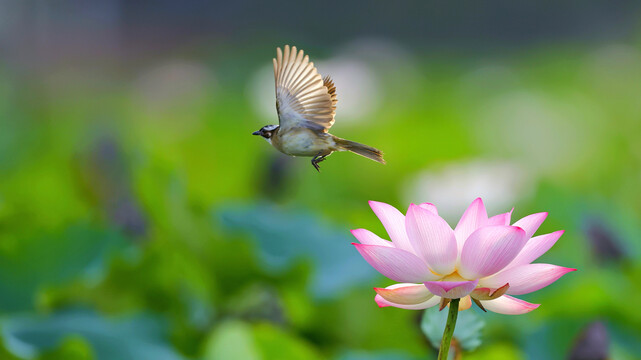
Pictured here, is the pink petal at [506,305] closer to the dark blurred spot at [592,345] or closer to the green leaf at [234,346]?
the dark blurred spot at [592,345]

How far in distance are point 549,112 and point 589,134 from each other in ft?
0.71

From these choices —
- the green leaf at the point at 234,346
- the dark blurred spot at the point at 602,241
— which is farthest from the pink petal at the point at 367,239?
the dark blurred spot at the point at 602,241

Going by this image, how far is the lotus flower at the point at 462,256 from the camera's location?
0.59 ft

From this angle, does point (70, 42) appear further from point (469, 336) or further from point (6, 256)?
point (469, 336)

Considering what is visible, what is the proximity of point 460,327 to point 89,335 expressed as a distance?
0.45 metres

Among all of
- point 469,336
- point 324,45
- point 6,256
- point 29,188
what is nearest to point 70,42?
point 324,45

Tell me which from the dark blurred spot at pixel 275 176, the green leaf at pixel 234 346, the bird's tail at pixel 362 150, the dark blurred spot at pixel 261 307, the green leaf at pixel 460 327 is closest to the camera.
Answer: the bird's tail at pixel 362 150

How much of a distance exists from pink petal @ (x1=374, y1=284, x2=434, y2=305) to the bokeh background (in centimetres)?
15

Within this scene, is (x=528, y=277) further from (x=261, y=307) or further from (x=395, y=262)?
(x=261, y=307)

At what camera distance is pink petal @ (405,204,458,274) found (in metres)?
0.19

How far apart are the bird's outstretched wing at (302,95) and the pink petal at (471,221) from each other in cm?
5

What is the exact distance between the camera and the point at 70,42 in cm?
372

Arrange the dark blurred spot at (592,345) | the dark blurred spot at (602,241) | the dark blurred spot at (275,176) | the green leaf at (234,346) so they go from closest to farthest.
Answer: the dark blurred spot at (592,345), the green leaf at (234,346), the dark blurred spot at (602,241), the dark blurred spot at (275,176)

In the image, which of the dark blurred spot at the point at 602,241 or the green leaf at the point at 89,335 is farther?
the dark blurred spot at the point at 602,241
